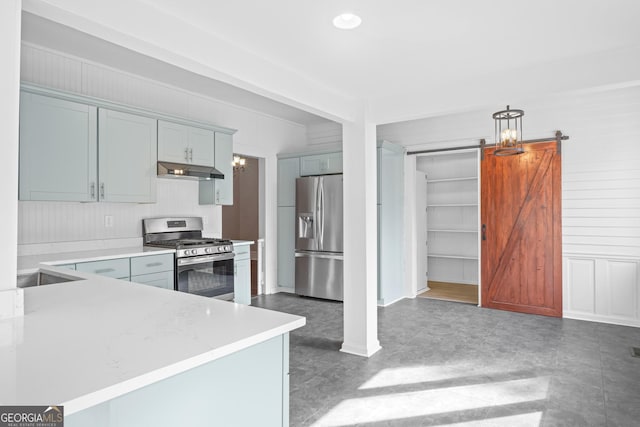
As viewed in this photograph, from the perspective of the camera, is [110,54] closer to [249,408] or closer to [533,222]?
[249,408]

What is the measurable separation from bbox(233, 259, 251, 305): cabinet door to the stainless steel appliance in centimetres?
12

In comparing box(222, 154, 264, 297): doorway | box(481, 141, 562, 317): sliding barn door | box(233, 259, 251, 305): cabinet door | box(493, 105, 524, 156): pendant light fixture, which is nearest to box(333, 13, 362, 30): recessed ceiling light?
box(493, 105, 524, 156): pendant light fixture

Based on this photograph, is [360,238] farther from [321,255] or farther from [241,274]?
[321,255]

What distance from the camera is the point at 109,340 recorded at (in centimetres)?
117

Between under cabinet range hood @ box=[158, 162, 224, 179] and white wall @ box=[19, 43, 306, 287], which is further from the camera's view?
under cabinet range hood @ box=[158, 162, 224, 179]

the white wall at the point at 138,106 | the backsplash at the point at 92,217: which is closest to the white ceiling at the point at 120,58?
Answer: the white wall at the point at 138,106

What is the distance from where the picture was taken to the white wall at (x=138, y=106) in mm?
3500

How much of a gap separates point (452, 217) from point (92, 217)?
5391 mm

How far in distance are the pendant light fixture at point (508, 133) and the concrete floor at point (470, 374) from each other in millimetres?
1948

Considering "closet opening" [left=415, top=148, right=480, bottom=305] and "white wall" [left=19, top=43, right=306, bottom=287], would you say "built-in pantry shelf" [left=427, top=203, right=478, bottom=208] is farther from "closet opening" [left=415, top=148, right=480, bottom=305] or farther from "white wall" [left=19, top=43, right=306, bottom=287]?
"white wall" [left=19, top=43, right=306, bottom=287]

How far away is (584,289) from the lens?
4.65 metres

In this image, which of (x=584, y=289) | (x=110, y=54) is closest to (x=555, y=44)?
(x=584, y=289)

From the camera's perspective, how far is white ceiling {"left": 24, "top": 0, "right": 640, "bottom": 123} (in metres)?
2.02

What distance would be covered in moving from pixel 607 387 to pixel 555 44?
242 cm
